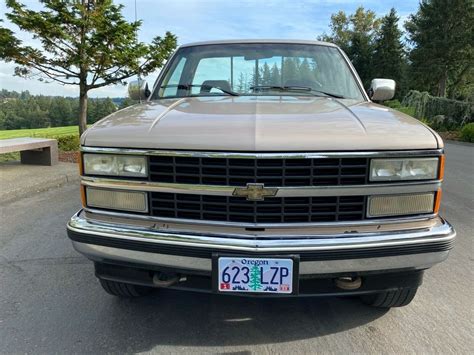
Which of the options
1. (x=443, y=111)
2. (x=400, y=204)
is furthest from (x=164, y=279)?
(x=443, y=111)

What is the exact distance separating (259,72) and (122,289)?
205 centimetres

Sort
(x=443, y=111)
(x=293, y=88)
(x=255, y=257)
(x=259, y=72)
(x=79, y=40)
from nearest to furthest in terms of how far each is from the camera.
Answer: (x=255, y=257) < (x=293, y=88) < (x=259, y=72) < (x=79, y=40) < (x=443, y=111)

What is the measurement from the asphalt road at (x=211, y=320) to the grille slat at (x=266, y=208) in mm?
810

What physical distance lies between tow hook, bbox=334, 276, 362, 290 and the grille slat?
0.36 metres

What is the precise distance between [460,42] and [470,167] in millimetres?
28514

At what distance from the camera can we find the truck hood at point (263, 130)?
6.75ft

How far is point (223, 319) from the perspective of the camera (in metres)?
2.68

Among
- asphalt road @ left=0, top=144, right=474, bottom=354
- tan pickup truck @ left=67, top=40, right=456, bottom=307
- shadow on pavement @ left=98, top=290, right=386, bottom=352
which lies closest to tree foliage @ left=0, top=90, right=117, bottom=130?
asphalt road @ left=0, top=144, right=474, bottom=354

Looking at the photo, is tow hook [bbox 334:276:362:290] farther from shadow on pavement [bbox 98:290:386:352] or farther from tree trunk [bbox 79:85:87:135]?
tree trunk [bbox 79:85:87:135]

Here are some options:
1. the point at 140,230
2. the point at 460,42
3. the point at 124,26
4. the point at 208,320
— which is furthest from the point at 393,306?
the point at 460,42

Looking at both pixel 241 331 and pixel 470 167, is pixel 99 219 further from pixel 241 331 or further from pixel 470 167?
pixel 470 167

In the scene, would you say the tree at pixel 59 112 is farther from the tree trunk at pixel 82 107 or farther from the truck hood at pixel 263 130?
the truck hood at pixel 263 130

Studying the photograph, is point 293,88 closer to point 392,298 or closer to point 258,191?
point 258,191

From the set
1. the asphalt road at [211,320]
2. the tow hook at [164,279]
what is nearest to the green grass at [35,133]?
the asphalt road at [211,320]
